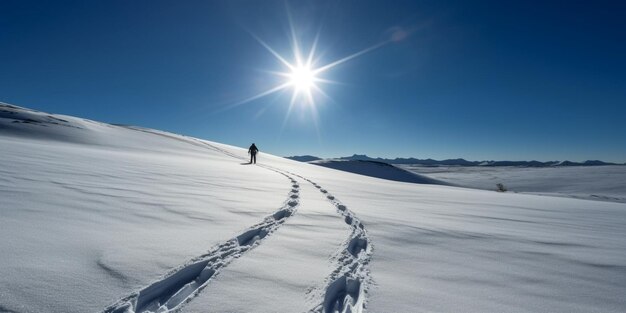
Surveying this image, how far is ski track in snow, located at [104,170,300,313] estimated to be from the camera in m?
2.31

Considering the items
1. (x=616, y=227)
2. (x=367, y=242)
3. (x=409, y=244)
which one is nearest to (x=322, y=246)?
(x=367, y=242)

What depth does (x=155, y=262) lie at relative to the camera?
2.96 m

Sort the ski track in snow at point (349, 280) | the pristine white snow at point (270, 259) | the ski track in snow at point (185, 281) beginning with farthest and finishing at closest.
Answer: the ski track in snow at point (349, 280), the pristine white snow at point (270, 259), the ski track in snow at point (185, 281)

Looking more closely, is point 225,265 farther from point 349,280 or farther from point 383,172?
point 383,172

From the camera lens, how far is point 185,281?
9.20 ft

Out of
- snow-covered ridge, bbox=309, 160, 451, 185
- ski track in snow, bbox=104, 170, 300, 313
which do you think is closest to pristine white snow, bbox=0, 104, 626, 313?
ski track in snow, bbox=104, 170, 300, 313

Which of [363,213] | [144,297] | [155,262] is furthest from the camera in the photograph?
[363,213]

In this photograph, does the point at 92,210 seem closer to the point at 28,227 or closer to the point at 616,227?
the point at 28,227

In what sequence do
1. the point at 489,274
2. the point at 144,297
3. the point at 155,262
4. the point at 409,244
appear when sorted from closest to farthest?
the point at 144,297 < the point at 155,262 < the point at 489,274 < the point at 409,244

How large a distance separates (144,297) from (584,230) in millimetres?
7647

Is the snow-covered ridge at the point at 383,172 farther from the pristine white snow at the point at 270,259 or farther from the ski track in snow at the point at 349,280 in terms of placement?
the ski track in snow at the point at 349,280

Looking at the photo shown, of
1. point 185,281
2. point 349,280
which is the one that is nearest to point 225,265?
point 185,281

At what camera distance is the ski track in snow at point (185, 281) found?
231 centimetres

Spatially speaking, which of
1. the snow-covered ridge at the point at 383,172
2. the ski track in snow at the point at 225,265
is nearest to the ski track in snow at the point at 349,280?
the ski track in snow at the point at 225,265
